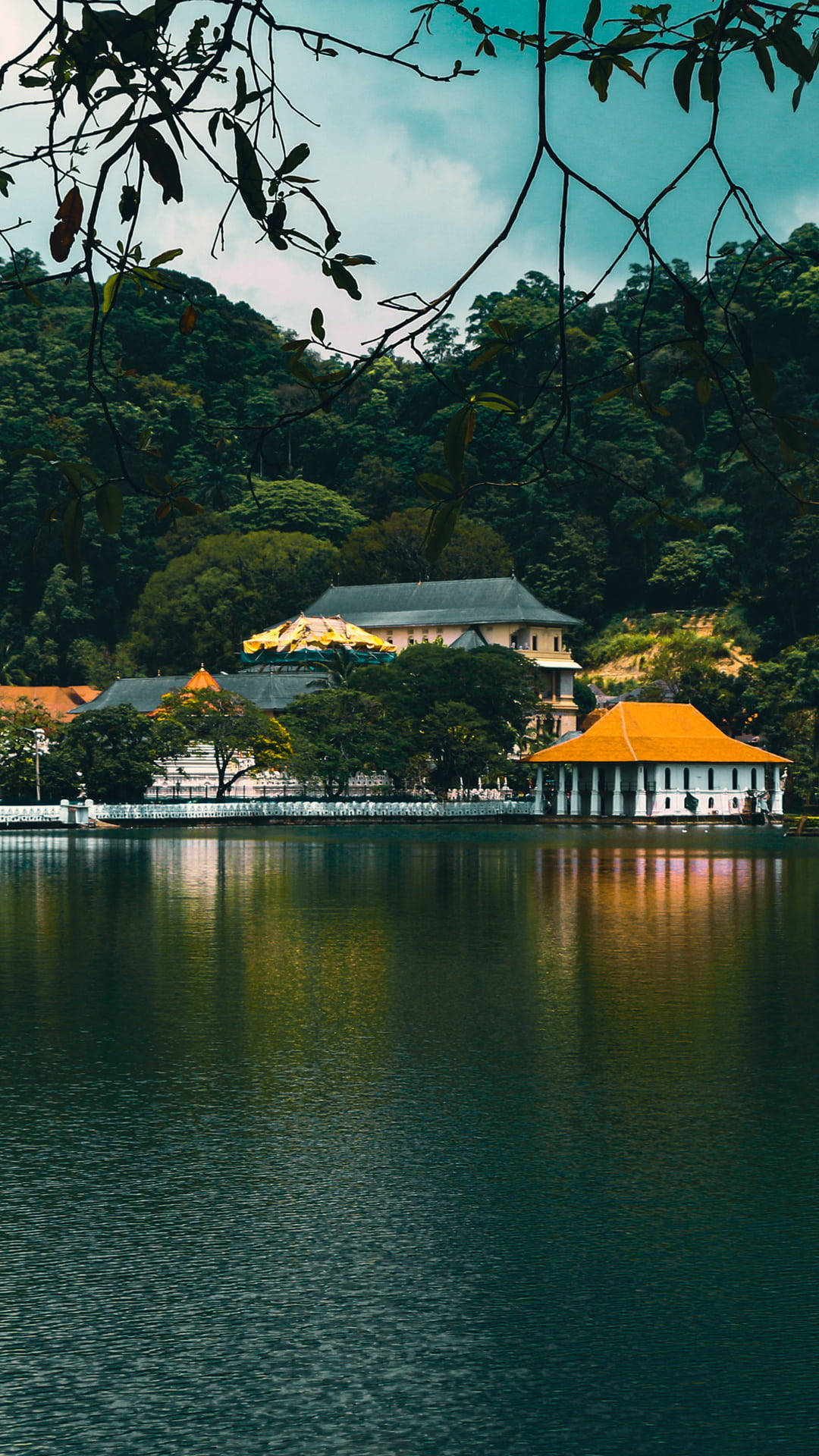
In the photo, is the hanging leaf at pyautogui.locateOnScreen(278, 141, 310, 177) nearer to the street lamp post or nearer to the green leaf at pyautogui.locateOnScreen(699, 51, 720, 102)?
the green leaf at pyautogui.locateOnScreen(699, 51, 720, 102)

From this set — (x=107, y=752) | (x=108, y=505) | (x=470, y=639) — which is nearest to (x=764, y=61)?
(x=108, y=505)

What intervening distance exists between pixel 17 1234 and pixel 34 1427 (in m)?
3.41

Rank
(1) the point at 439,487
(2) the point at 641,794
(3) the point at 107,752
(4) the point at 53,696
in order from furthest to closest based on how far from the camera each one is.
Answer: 1. (4) the point at 53,696
2. (2) the point at 641,794
3. (3) the point at 107,752
4. (1) the point at 439,487

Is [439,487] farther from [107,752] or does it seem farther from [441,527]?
[107,752]

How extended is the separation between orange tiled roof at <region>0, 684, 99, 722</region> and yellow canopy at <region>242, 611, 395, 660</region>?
12.5 m

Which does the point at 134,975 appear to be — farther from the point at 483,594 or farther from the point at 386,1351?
the point at 483,594

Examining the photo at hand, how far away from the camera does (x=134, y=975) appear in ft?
81.5

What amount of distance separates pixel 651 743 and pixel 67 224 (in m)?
89.2

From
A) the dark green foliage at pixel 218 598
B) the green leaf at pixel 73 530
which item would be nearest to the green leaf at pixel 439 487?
the green leaf at pixel 73 530

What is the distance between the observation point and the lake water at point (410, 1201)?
8039mm

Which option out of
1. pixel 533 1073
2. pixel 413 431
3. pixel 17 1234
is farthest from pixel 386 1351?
pixel 413 431

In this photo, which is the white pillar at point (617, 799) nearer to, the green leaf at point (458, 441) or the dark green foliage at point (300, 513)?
the dark green foliage at point (300, 513)

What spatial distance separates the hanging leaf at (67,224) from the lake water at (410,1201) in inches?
206

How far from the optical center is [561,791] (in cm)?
9556
